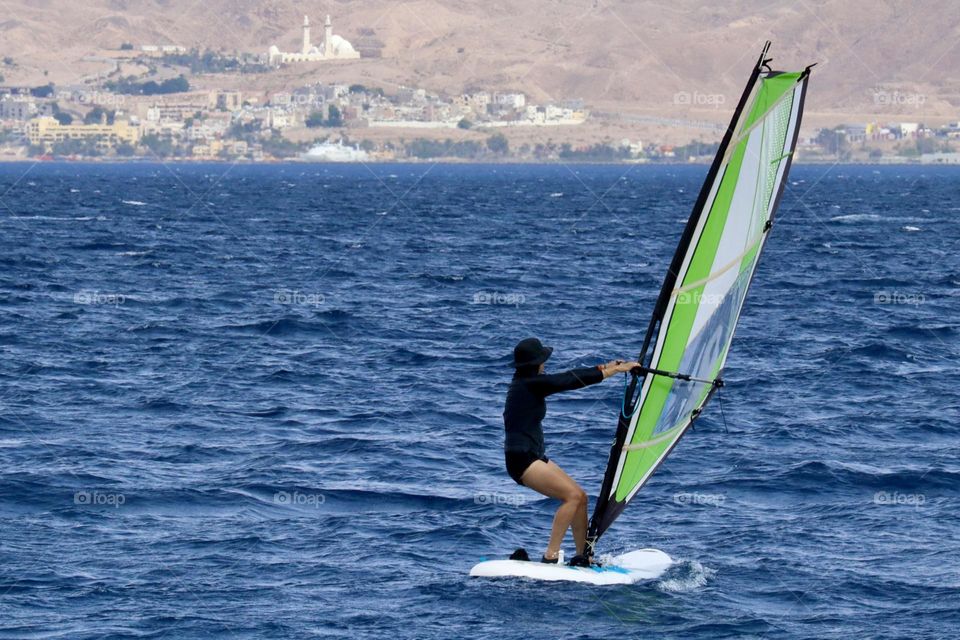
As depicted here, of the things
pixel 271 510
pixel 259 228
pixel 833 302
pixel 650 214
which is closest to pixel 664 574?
pixel 271 510

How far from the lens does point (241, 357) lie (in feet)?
90.1

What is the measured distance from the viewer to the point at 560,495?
12.7 meters
